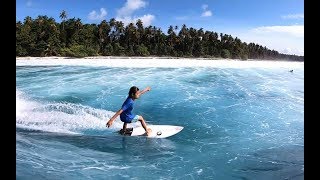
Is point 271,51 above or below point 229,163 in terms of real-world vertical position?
above

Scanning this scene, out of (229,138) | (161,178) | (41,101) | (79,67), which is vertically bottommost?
(161,178)

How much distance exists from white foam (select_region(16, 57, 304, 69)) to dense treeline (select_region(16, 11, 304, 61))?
7cm

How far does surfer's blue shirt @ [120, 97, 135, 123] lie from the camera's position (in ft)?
13.6

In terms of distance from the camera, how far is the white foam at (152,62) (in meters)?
4.68

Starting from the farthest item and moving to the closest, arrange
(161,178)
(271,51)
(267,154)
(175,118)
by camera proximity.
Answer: (271,51) < (175,118) < (267,154) < (161,178)

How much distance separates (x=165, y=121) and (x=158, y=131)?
15 cm

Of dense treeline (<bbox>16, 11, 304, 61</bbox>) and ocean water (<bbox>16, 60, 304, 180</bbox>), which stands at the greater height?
dense treeline (<bbox>16, 11, 304, 61</bbox>)

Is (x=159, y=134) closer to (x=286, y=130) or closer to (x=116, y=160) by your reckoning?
(x=116, y=160)

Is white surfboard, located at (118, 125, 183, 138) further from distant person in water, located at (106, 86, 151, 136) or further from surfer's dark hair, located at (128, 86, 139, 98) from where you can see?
surfer's dark hair, located at (128, 86, 139, 98)

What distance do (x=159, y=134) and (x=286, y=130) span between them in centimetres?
134

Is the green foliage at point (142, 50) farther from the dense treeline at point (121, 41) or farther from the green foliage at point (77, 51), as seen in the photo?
the green foliage at point (77, 51)

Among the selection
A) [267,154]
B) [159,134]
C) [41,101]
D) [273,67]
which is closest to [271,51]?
[273,67]

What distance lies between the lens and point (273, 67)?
4844 millimetres

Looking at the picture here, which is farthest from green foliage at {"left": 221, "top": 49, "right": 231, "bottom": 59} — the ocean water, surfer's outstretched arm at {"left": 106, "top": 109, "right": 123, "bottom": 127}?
surfer's outstretched arm at {"left": 106, "top": 109, "right": 123, "bottom": 127}
